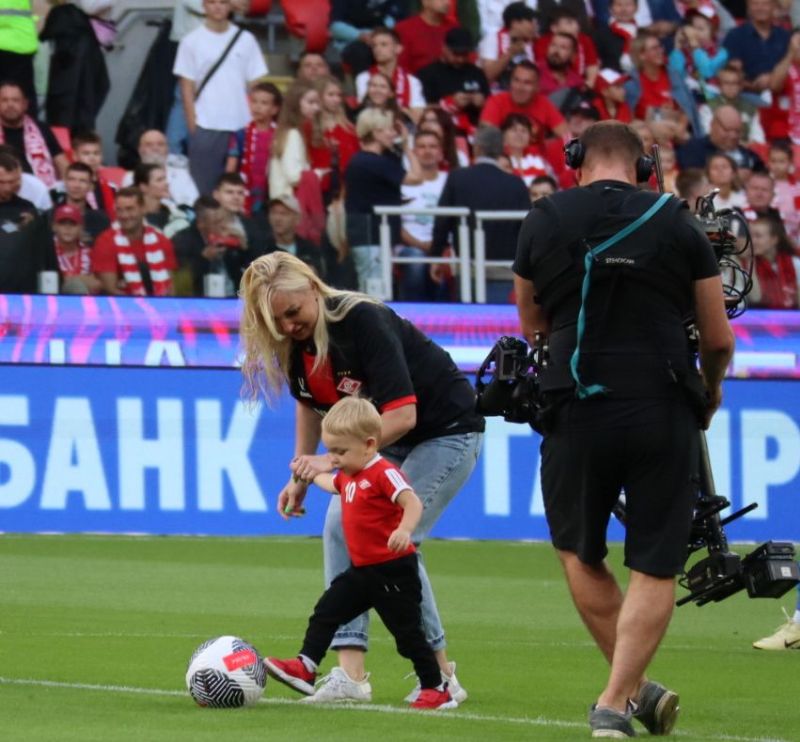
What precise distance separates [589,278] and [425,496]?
62.9 inches

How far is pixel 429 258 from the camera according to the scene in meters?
16.5

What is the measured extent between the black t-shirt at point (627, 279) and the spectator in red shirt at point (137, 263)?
378 inches

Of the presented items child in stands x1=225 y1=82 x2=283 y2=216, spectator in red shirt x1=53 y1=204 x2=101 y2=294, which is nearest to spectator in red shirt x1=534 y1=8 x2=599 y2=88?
child in stands x1=225 y1=82 x2=283 y2=216

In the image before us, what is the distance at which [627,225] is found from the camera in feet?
22.0

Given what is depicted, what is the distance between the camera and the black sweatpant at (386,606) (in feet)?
24.7

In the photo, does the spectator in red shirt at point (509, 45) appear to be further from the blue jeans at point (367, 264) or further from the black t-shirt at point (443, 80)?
the blue jeans at point (367, 264)

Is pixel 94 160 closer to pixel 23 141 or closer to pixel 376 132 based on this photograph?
pixel 23 141

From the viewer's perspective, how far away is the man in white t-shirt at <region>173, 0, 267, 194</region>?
18.5 metres

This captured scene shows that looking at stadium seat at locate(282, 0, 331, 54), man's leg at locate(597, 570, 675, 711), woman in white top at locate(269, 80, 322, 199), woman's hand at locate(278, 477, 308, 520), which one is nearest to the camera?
man's leg at locate(597, 570, 675, 711)

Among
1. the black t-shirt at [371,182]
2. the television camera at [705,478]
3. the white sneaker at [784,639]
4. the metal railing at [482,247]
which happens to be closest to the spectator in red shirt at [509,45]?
the black t-shirt at [371,182]

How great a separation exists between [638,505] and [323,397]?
1.61 metres

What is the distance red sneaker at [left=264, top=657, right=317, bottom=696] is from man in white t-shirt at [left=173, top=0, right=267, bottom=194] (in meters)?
11.1

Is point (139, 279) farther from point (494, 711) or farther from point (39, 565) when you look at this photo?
point (494, 711)

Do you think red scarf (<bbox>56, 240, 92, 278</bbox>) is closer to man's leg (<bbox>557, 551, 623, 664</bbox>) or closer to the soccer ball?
the soccer ball
